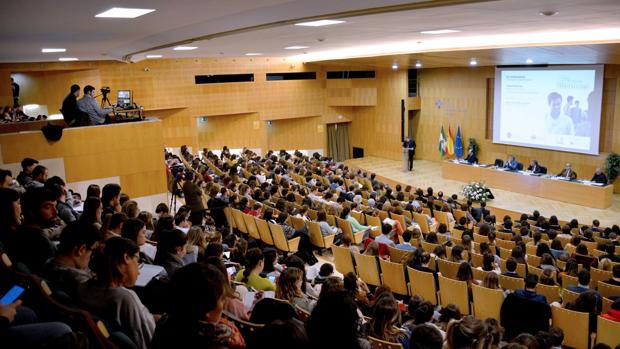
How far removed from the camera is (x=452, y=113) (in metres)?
19.4

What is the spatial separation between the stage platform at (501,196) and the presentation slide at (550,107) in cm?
206

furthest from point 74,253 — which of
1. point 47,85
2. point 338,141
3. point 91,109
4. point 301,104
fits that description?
point 338,141

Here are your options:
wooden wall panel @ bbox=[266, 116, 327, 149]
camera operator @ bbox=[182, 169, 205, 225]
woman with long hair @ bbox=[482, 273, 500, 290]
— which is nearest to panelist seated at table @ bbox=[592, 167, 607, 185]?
woman with long hair @ bbox=[482, 273, 500, 290]

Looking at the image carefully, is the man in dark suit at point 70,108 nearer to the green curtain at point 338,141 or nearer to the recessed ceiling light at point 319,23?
the recessed ceiling light at point 319,23

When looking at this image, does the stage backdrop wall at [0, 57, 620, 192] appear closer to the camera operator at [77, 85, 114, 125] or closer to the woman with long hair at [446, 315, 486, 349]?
the camera operator at [77, 85, 114, 125]

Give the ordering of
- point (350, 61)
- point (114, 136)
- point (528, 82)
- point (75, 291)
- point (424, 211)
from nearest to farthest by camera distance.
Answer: point (75, 291) → point (114, 136) → point (424, 211) → point (528, 82) → point (350, 61)

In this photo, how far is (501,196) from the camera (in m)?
A: 14.8

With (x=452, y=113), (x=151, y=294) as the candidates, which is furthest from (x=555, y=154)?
(x=151, y=294)

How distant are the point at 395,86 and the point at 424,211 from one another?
10.6 meters

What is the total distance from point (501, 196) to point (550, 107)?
10.5ft

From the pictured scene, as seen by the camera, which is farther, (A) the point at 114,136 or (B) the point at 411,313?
(A) the point at 114,136

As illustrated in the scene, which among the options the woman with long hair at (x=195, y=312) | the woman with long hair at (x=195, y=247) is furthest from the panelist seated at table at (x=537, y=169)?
the woman with long hair at (x=195, y=312)

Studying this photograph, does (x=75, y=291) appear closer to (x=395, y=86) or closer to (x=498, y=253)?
(x=498, y=253)

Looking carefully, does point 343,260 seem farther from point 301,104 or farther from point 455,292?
point 301,104
